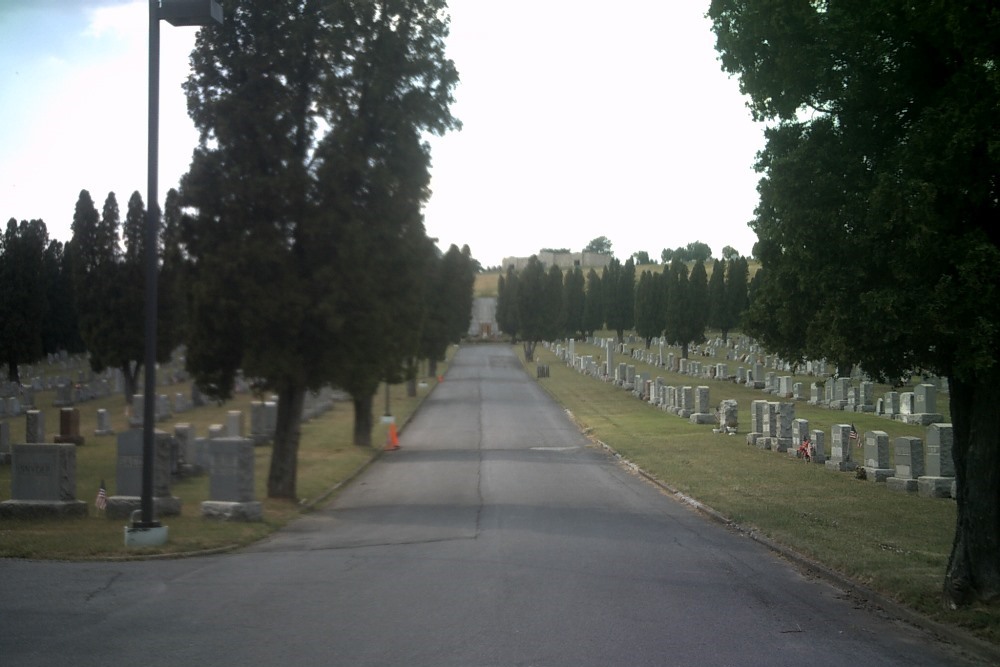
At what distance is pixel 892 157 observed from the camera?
8.93 m

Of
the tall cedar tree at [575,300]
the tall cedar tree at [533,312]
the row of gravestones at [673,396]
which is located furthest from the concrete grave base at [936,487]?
the tall cedar tree at [575,300]

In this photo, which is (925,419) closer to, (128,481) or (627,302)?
(128,481)

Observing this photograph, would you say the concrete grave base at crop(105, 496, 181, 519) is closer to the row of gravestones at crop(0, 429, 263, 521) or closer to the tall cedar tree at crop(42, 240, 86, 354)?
the row of gravestones at crop(0, 429, 263, 521)

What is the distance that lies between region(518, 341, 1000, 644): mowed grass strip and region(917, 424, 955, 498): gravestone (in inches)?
Answer: 14.0

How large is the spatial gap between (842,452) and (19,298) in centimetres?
4306

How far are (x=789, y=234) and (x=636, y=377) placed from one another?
42968mm

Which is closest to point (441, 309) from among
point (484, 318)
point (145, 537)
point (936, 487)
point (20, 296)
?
point (20, 296)

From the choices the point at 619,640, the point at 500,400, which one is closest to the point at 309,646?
the point at 619,640

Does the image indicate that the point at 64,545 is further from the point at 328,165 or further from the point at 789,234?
the point at 789,234

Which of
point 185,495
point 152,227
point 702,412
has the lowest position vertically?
point 185,495

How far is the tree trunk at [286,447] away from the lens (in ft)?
61.0

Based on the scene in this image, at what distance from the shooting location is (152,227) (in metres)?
13.2

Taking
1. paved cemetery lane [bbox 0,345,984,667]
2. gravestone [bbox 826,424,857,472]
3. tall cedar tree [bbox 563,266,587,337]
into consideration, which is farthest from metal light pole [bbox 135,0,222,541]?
tall cedar tree [bbox 563,266,587,337]

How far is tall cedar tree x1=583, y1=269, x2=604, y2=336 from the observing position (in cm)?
12306
